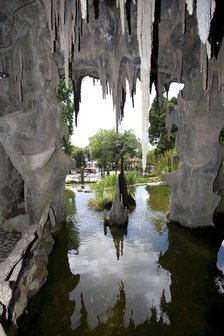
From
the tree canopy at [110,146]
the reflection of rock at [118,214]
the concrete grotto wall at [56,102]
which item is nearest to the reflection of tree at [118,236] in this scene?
the reflection of rock at [118,214]

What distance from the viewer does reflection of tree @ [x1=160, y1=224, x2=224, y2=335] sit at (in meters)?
4.88

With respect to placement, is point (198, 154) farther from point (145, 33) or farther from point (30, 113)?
point (145, 33)

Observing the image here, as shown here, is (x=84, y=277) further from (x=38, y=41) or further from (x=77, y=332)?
(x=38, y=41)

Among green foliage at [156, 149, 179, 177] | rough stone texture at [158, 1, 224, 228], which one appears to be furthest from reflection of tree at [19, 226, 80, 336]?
green foliage at [156, 149, 179, 177]

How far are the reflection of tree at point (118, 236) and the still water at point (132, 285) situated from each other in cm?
4

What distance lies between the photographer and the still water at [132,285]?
487cm

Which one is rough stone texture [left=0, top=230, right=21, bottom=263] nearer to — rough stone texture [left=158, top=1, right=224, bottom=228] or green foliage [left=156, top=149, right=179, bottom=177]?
rough stone texture [left=158, top=1, right=224, bottom=228]

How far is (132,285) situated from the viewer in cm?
630

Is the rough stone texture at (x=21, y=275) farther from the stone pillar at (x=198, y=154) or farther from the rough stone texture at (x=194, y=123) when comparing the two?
the rough stone texture at (x=194, y=123)

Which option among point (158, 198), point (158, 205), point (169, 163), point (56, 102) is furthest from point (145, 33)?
point (158, 198)

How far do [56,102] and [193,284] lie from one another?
8.03 m

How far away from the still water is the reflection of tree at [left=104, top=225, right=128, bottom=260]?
37mm

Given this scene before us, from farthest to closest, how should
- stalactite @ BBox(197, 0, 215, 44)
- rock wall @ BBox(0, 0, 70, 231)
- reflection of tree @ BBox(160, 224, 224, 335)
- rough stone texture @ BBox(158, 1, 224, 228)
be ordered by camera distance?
rough stone texture @ BBox(158, 1, 224, 228)
rock wall @ BBox(0, 0, 70, 231)
reflection of tree @ BBox(160, 224, 224, 335)
stalactite @ BBox(197, 0, 215, 44)

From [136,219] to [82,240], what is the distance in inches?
142
